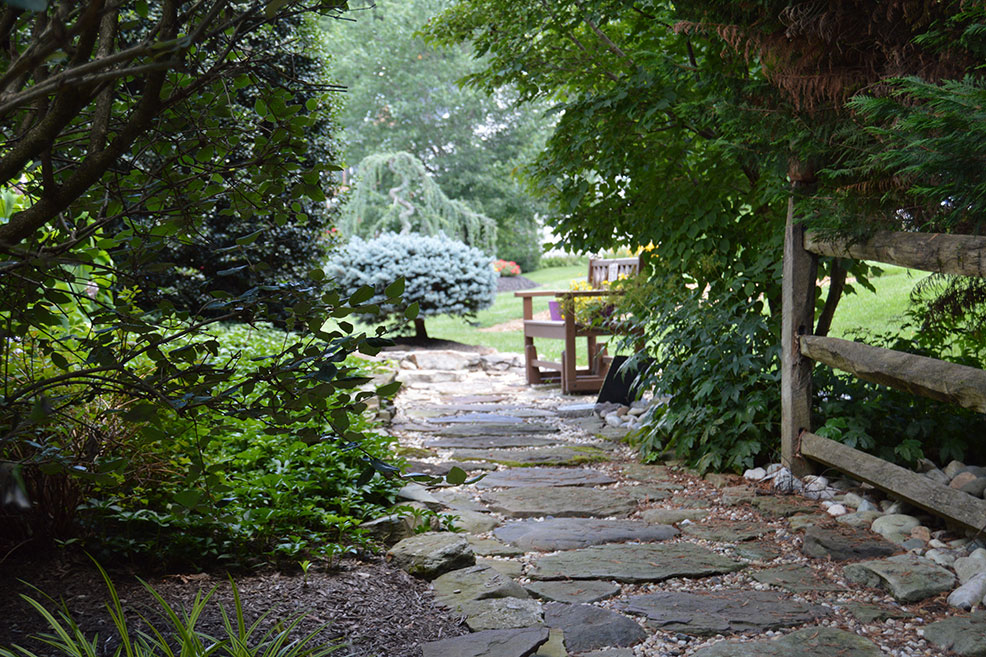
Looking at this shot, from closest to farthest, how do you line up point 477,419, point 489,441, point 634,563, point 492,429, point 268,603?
point 268,603 < point 634,563 < point 489,441 < point 492,429 < point 477,419

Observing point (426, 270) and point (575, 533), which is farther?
point (426, 270)

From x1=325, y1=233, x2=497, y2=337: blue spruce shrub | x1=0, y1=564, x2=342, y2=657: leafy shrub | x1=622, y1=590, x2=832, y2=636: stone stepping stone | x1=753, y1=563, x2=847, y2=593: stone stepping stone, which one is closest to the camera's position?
x1=0, y1=564, x2=342, y2=657: leafy shrub

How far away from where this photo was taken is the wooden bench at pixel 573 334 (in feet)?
23.0

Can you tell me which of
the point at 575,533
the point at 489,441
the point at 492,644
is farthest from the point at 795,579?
the point at 489,441

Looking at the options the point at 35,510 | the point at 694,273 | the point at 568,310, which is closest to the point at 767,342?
the point at 694,273

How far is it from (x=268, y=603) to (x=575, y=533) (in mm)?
1466

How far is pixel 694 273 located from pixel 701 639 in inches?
110

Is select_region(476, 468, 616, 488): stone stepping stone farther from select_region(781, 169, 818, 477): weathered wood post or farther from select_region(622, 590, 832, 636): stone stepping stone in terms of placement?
select_region(622, 590, 832, 636): stone stepping stone

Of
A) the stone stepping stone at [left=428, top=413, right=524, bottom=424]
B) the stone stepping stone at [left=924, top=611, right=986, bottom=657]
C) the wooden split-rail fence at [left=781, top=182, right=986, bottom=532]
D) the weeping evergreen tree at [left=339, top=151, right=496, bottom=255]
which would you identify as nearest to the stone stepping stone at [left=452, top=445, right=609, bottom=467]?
the stone stepping stone at [left=428, top=413, right=524, bottom=424]

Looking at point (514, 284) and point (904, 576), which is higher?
point (514, 284)

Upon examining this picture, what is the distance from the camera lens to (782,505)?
11.3 ft

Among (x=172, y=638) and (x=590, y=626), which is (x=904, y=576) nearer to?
(x=590, y=626)

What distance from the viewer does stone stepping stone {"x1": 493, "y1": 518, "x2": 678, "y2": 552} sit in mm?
3104

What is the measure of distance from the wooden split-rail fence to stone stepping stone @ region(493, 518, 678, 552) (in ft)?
2.76
